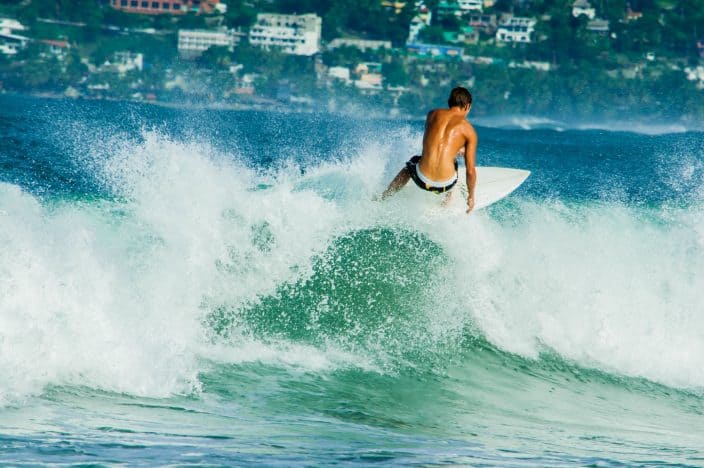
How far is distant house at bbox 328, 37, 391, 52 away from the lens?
9762 centimetres

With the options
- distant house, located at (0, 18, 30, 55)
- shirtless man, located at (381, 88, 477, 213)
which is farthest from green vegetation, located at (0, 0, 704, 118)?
shirtless man, located at (381, 88, 477, 213)

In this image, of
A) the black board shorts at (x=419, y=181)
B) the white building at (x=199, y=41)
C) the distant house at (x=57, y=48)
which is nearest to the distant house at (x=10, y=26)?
the distant house at (x=57, y=48)

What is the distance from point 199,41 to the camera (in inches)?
3873

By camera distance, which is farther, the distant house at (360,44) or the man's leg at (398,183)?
the distant house at (360,44)

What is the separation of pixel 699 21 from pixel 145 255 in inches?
3978

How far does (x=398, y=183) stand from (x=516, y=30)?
94.3m

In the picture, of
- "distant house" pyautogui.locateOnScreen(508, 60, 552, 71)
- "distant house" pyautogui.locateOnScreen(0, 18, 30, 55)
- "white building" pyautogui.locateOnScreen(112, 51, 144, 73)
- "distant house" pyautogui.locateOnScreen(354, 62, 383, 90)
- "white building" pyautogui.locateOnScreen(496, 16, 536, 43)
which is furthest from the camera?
"white building" pyautogui.locateOnScreen(496, 16, 536, 43)

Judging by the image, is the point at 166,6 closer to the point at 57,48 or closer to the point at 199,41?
the point at 199,41

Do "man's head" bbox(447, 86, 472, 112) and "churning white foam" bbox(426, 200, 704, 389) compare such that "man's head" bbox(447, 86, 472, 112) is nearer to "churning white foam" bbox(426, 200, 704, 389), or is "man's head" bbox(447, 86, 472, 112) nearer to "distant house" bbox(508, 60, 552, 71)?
"churning white foam" bbox(426, 200, 704, 389)

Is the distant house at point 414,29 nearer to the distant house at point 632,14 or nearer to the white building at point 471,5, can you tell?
the white building at point 471,5

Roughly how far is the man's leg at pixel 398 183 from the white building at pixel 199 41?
90.5m

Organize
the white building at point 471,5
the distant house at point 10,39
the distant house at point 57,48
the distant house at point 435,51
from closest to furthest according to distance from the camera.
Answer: the distant house at point 10,39 → the distant house at point 57,48 → the distant house at point 435,51 → the white building at point 471,5

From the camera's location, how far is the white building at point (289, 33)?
96.5m

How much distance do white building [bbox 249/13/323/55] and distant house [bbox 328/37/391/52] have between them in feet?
5.81
